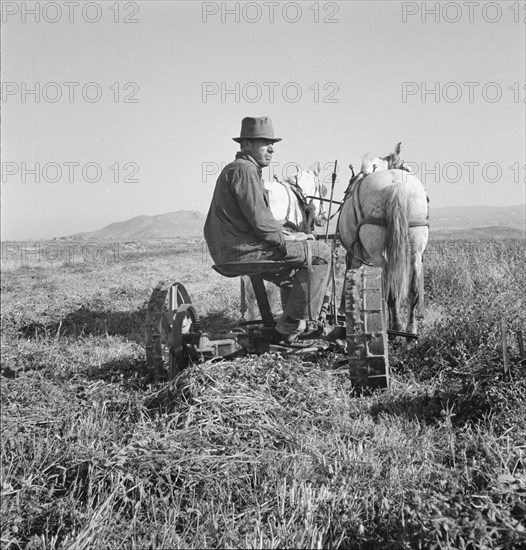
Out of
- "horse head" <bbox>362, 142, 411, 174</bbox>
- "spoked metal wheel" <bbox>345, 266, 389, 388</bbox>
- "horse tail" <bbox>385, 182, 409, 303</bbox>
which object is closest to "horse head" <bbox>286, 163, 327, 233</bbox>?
"horse head" <bbox>362, 142, 411, 174</bbox>

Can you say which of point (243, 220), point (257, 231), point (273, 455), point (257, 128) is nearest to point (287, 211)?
point (257, 128)

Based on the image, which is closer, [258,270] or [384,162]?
[258,270]

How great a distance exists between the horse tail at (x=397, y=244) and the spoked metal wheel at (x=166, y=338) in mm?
2333

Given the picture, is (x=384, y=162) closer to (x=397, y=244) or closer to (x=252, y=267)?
(x=397, y=244)

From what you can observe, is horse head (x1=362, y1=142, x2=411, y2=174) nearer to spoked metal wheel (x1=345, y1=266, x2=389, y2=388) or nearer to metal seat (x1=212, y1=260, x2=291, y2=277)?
metal seat (x1=212, y1=260, x2=291, y2=277)

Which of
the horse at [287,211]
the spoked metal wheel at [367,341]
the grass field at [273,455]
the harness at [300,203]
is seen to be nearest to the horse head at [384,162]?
the horse at [287,211]

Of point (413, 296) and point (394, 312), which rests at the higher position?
point (413, 296)

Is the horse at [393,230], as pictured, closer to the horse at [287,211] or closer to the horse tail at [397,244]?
the horse tail at [397,244]

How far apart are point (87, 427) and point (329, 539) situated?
1527 millimetres

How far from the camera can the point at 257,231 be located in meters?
4.09

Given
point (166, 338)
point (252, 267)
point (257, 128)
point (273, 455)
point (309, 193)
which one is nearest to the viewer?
point (273, 455)

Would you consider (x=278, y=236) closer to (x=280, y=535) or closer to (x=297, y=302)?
(x=297, y=302)

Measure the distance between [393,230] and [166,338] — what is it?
8.96ft

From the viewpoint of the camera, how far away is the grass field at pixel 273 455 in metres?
2.17
